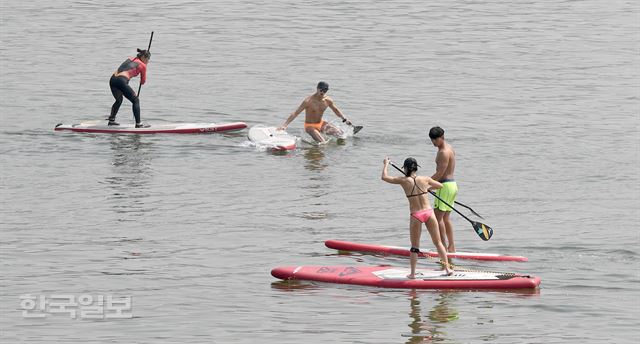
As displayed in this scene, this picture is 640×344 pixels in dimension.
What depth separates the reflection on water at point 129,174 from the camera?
2731cm

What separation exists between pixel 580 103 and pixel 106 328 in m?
27.6

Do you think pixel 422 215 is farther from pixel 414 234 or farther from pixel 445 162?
pixel 445 162

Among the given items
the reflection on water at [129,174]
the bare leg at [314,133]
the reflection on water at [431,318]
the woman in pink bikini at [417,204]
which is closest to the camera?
the reflection on water at [431,318]

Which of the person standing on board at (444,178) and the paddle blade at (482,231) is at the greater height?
the person standing on board at (444,178)

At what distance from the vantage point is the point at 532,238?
24.7 meters

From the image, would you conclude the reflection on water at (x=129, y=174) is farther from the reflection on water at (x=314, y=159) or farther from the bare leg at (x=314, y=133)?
the bare leg at (x=314, y=133)

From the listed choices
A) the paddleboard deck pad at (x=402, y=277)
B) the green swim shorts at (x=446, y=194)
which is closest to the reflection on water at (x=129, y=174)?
the paddleboard deck pad at (x=402, y=277)

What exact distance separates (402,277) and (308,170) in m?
10.9

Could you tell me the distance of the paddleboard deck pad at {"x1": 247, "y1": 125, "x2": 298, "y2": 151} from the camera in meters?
33.8

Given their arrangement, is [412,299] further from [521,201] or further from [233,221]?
[521,201]

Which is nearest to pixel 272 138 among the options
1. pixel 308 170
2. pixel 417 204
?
pixel 308 170

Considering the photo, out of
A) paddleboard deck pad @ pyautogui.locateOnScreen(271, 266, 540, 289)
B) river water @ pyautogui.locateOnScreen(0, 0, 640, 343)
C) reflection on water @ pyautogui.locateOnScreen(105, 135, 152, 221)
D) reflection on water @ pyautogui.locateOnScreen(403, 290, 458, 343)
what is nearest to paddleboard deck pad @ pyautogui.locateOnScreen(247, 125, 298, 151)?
river water @ pyautogui.locateOnScreen(0, 0, 640, 343)
